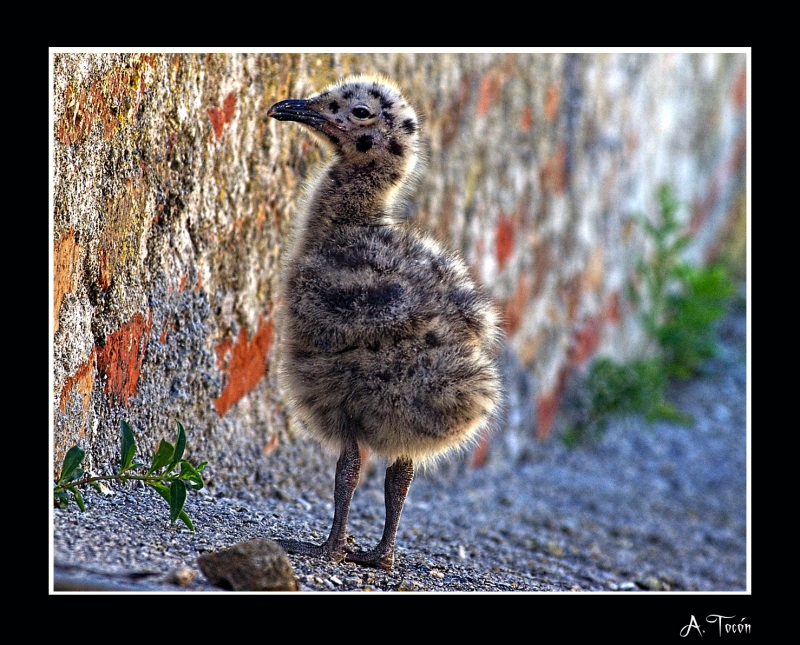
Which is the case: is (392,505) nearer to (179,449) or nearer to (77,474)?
(179,449)

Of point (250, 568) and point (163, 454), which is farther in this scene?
point (163, 454)

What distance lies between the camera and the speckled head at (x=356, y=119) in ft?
12.2

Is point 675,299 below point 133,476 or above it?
above

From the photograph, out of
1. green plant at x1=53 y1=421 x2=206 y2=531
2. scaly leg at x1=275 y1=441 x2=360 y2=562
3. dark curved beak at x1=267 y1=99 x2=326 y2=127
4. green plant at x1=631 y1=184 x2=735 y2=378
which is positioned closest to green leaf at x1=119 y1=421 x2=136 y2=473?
green plant at x1=53 y1=421 x2=206 y2=531

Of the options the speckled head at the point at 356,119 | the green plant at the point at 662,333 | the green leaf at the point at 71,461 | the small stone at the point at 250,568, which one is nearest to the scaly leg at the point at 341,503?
the small stone at the point at 250,568

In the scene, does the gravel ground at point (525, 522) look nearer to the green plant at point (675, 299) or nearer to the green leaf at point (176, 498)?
Result: the green leaf at point (176, 498)

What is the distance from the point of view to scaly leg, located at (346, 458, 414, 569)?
3.44m

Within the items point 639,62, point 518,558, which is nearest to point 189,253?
point 518,558

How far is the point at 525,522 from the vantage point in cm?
523

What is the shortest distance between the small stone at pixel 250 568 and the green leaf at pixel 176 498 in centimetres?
16

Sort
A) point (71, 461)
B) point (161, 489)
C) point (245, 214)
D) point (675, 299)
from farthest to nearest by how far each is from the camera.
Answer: point (675, 299), point (245, 214), point (161, 489), point (71, 461)

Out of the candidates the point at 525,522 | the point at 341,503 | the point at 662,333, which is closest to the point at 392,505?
the point at 341,503

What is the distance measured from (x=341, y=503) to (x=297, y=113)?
1462 mm

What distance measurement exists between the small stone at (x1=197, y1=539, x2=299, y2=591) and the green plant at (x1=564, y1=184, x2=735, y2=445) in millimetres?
4028
